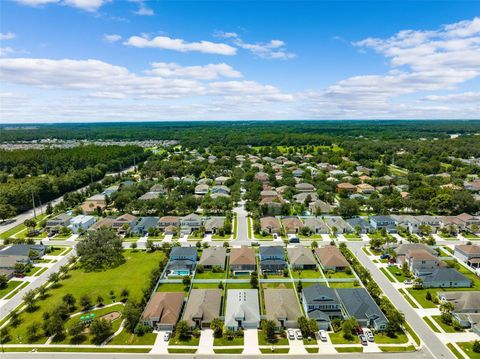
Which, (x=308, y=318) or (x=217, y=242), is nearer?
(x=308, y=318)

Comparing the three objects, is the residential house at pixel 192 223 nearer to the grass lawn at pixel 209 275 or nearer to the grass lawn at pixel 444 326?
the grass lawn at pixel 209 275

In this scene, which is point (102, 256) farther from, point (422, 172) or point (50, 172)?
point (422, 172)

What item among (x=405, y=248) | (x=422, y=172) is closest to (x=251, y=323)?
(x=405, y=248)

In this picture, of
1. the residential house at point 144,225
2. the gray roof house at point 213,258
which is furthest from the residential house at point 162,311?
the residential house at point 144,225

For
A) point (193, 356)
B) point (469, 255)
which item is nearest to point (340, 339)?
point (193, 356)

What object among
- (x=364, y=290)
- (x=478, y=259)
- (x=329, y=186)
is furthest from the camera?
(x=329, y=186)

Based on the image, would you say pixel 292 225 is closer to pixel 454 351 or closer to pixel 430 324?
pixel 430 324
